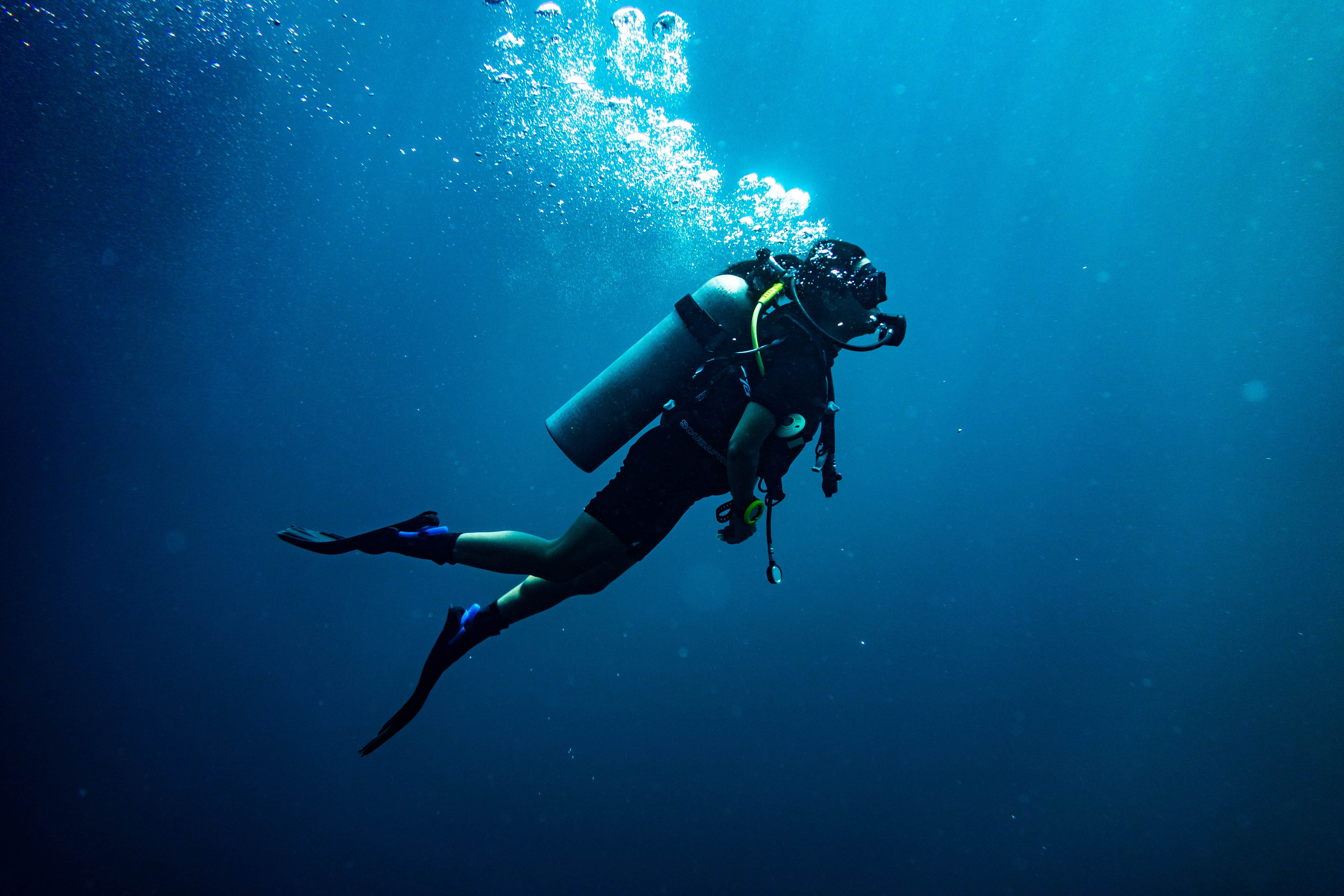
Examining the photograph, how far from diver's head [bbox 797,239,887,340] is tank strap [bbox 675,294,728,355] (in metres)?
0.39

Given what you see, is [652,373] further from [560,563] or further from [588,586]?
[588,586]

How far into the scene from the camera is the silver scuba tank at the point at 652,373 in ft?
7.57

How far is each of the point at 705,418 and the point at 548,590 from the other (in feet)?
4.05

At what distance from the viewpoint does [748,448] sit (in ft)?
6.66

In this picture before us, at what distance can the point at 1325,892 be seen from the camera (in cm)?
1454

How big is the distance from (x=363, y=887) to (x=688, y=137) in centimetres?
1700

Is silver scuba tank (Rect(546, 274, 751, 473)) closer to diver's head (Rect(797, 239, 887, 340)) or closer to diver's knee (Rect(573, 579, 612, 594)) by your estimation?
diver's head (Rect(797, 239, 887, 340))

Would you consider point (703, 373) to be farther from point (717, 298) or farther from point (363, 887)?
point (363, 887)

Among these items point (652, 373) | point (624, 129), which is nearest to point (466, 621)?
point (652, 373)

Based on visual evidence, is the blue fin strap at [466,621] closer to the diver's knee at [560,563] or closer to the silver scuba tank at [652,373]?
the diver's knee at [560,563]

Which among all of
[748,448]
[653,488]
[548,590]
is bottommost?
[548,590]

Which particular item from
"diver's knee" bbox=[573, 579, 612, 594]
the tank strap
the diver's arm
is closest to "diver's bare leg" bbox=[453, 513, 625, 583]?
"diver's knee" bbox=[573, 579, 612, 594]

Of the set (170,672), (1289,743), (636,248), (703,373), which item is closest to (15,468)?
(170,672)

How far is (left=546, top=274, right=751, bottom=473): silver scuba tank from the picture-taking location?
7.57ft
